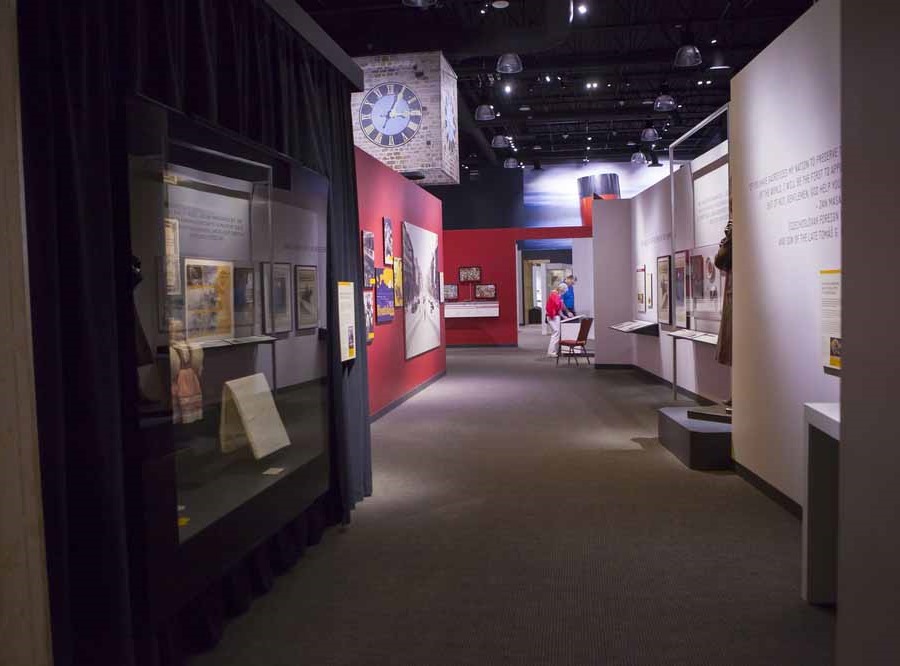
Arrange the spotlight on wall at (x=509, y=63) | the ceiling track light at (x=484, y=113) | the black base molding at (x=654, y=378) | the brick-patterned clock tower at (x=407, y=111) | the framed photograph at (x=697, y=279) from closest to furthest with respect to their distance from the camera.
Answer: the framed photograph at (x=697, y=279) < the black base molding at (x=654, y=378) < the brick-patterned clock tower at (x=407, y=111) < the spotlight on wall at (x=509, y=63) < the ceiling track light at (x=484, y=113)

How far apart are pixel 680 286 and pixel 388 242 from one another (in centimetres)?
369

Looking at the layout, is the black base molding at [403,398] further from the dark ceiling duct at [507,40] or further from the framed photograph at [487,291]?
the framed photograph at [487,291]

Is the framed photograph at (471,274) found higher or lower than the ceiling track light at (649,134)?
lower

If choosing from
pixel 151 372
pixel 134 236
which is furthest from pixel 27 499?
pixel 134 236

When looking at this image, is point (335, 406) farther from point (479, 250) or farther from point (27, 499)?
point (479, 250)

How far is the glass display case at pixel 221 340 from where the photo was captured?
2547 millimetres

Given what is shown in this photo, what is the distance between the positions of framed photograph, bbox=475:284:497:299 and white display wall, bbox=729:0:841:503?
11901 mm

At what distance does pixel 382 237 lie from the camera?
8.52m

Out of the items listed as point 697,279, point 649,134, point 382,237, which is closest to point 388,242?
point 382,237

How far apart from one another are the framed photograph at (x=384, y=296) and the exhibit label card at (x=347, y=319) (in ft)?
11.2

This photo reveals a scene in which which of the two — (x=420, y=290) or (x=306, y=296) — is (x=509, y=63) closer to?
(x=420, y=290)

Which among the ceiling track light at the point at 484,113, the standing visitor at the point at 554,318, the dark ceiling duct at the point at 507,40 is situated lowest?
the standing visitor at the point at 554,318

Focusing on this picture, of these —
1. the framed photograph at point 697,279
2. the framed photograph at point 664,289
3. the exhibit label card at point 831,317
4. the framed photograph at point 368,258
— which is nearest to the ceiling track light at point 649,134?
the framed photograph at point 664,289

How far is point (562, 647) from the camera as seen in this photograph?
2.95 meters
